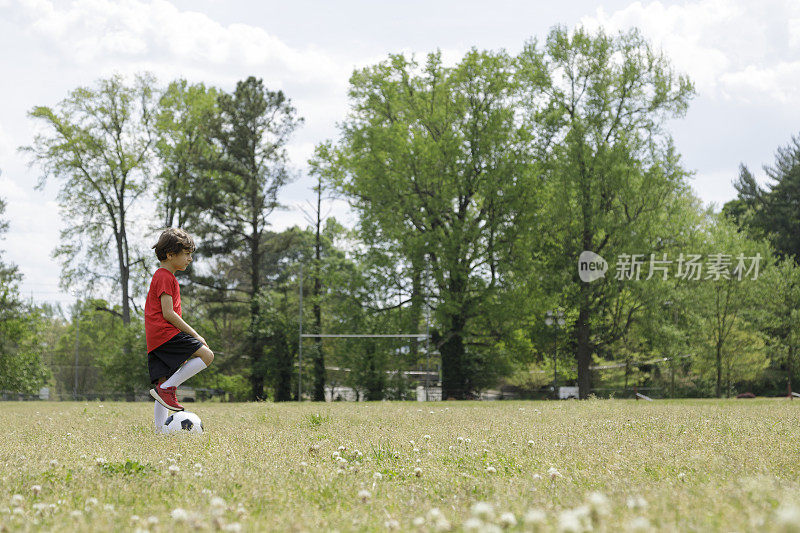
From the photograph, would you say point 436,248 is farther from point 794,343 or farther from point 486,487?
point 486,487

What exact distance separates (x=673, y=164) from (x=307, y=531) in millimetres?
32467

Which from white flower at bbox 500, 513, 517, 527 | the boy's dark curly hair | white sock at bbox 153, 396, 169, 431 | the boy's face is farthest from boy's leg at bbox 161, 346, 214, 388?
white flower at bbox 500, 513, 517, 527

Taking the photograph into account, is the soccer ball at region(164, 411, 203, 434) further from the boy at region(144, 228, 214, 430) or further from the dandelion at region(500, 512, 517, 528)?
the dandelion at region(500, 512, 517, 528)

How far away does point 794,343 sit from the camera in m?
41.6

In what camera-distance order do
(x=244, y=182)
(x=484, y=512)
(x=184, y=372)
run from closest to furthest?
(x=484, y=512), (x=184, y=372), (x=244, y=182)

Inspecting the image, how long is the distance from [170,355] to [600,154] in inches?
1080

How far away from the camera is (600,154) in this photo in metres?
31.5

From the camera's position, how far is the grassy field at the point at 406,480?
2.91 m

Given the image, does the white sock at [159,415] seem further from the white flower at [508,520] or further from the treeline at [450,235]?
the treeline at [450,235]

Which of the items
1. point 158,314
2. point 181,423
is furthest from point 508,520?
point 158,314

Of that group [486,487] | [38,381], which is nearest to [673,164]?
[486,487]

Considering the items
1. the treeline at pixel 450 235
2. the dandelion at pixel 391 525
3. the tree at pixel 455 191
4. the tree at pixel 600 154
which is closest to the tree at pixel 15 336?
the treeline at pixel 450 235

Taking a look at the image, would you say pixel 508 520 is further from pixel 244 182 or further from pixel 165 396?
pixel 244 182

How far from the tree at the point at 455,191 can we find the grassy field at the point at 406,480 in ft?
79.0
